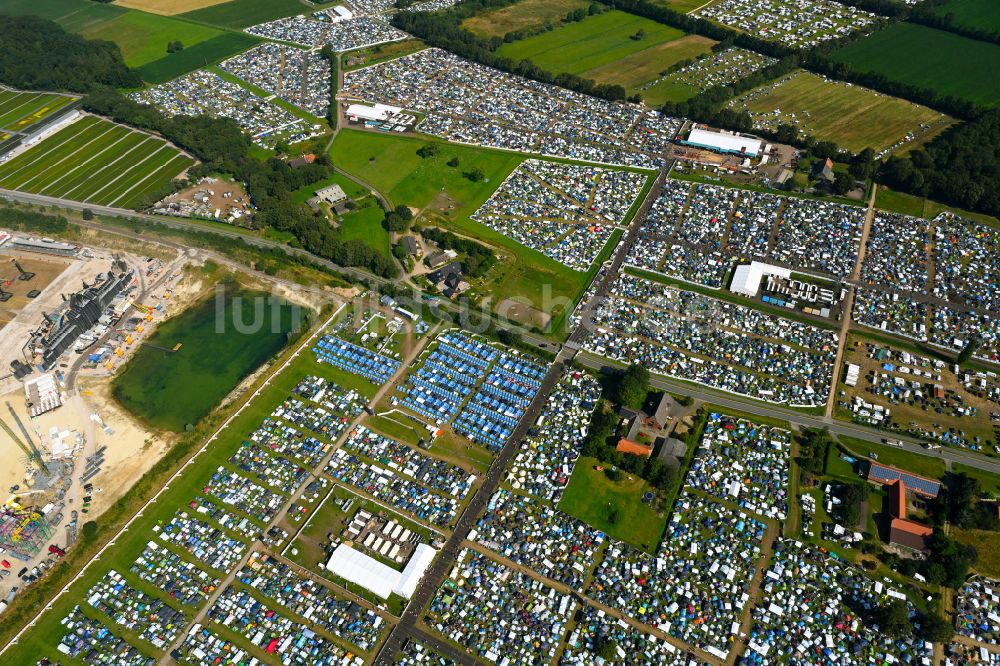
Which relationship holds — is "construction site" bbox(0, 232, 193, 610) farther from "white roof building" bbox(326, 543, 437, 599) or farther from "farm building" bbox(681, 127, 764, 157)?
"farm building" bbox(681, 127, 764, 157)

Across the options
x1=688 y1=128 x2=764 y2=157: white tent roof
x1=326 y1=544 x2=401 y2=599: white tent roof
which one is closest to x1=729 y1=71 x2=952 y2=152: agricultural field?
x1=688 y1=128 x2=764 y2=157: white tent roof

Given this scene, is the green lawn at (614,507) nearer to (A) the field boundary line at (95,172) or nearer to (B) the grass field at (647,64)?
(B) the grass field at (647,64)

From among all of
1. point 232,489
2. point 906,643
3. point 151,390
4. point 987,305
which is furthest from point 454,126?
point 906,643

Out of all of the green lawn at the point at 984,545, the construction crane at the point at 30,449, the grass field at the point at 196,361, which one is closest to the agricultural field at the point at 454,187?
the grass field at the point at 196,361

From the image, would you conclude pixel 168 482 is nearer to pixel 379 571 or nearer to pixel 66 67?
pixel 379 571

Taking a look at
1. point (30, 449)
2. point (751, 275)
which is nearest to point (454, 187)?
point (751, 275)
